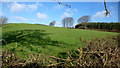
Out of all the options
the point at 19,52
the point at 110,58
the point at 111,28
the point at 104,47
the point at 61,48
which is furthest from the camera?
the point at 111,28

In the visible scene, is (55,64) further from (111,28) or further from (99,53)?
(111,28)

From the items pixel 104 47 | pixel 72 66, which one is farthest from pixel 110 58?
pixel 72 66

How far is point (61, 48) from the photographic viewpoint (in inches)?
202

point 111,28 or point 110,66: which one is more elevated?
point 111,28

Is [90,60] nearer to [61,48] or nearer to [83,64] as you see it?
[83,64]

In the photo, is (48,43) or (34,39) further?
(34,39)

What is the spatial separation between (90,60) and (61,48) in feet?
7.22

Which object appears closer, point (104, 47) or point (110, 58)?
point (110, 58)

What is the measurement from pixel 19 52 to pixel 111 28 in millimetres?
7755

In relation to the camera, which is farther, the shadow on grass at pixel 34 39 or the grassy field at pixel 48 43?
the shadow on grass at pixel 34 39

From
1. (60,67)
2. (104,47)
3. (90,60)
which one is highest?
(104,47)

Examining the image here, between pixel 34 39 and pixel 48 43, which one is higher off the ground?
pixel 34 39

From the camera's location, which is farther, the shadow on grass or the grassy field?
the shadow on grass

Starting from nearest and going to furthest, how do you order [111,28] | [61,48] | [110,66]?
[110,66] < [61,48] < [111,28]
